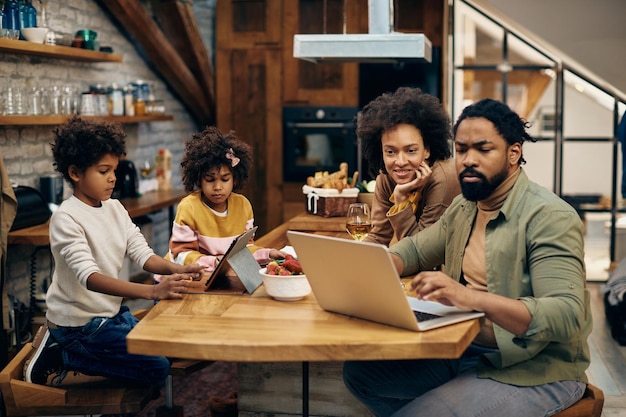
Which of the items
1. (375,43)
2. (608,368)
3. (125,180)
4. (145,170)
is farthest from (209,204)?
(145,170)

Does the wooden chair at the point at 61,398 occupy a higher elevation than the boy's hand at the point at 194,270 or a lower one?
lower

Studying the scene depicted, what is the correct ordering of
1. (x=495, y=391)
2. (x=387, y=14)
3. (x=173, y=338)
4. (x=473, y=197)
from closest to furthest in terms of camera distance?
(x=173, y=338) < (x=495, y=391) < (x=473, y=197) < (x=387, y=14)

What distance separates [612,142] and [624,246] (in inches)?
33.5

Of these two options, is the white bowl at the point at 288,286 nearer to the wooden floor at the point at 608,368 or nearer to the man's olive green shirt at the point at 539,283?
the man's olive green shirt at the point at 539,283

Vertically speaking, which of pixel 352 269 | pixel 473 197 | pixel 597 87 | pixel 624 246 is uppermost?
pixel 597 87

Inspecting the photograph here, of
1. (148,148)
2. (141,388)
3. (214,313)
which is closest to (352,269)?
(214,313)

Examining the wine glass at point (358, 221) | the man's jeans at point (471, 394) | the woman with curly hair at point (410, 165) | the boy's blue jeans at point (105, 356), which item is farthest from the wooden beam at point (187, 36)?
the man's jeans at point (471, 394)

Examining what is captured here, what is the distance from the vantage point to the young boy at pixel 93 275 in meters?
2.53

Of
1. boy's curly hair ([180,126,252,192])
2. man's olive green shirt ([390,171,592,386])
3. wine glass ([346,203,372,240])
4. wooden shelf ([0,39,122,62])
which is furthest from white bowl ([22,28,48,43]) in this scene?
man's olive green shirt ([390,171,592,386])

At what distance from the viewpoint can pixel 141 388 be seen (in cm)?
252

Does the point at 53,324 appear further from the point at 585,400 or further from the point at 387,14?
the point at 387,14

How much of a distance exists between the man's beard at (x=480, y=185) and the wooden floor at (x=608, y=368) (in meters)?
1.95

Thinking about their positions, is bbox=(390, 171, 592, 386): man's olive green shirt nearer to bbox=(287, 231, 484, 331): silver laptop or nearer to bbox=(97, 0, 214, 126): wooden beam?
bbox=(287, 231, 484, 331): silver laptop

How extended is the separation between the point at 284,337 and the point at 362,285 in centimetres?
22
